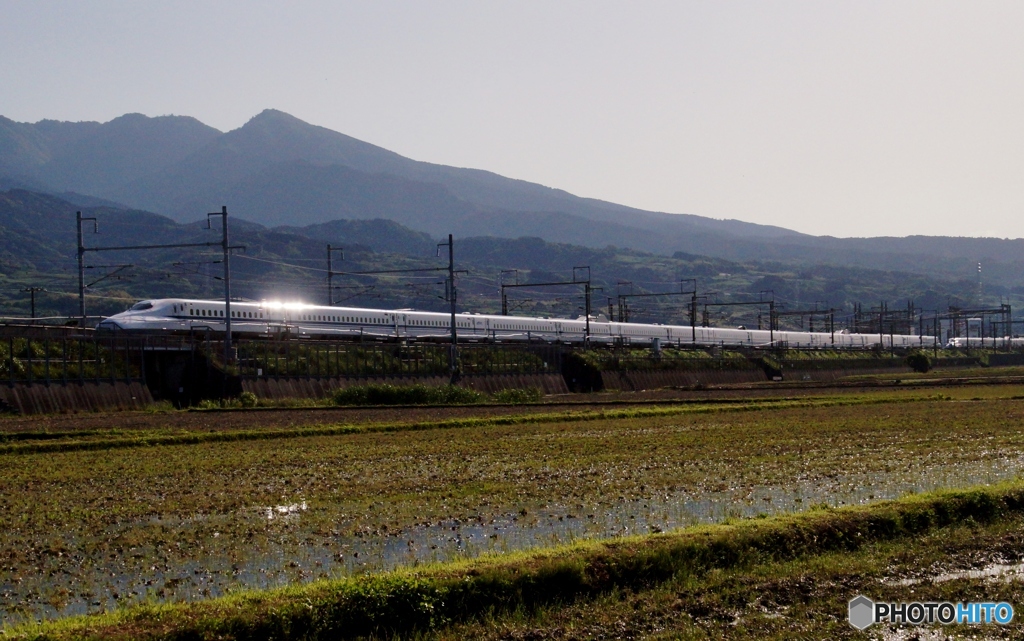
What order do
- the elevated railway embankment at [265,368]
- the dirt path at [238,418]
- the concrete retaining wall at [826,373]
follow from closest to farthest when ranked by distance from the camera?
1. the dirt path at [238,418]
2. the elevated railway embankment at [265,368]
3. the concrete retaining wall at [826,373]

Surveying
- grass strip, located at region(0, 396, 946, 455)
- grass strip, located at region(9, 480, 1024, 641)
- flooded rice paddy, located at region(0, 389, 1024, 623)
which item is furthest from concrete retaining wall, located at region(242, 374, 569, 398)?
grass strip, located at region(9, 480, 1024, 641)

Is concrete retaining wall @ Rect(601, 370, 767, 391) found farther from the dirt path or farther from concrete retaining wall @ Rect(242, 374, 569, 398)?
the dirt path

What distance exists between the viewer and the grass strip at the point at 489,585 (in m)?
10.6

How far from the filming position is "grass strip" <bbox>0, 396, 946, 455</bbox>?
31.3 metres

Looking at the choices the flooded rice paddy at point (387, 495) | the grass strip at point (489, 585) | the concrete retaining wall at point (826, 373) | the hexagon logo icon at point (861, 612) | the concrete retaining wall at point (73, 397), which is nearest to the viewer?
the grass strip at point (489, 585)

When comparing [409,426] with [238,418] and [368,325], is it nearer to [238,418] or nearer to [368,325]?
[238,418]

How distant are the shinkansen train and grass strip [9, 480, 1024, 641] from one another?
144 feet

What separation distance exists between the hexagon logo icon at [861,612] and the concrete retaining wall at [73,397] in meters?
38.6

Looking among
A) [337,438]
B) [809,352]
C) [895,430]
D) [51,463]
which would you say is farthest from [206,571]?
[809,352]

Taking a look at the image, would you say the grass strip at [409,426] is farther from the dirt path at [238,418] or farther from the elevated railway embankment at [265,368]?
the elevated railway embankment at [265,368]

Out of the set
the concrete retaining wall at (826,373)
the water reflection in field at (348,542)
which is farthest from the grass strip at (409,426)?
the concrete retaining wall at (826,373)

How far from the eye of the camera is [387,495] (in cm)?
2020

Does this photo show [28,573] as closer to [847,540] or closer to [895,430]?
[847,540]

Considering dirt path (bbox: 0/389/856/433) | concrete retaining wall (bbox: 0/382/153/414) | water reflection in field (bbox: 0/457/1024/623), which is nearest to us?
water reflection in field (bbox: 0/457/1024/623)
